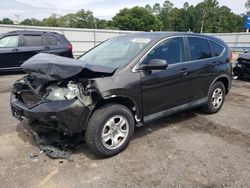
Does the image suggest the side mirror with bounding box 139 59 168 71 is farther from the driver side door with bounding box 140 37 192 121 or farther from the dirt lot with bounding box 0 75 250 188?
the dirt lot with bounding box 0 75 250 188

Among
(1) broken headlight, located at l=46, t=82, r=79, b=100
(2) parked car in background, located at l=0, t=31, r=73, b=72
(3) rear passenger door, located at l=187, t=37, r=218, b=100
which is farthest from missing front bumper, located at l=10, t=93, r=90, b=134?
(2) parked car in background, located at l=0, t=31, r=73, b=72

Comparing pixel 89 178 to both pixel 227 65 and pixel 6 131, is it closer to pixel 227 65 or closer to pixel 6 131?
pixel 6 131

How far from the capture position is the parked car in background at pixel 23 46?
30.1 ft

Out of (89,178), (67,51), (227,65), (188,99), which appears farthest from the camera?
(67,51)

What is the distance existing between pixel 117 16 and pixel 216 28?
3438 centimetres

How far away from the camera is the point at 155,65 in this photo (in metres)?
3.74

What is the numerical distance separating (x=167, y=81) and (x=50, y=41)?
714 centimetres

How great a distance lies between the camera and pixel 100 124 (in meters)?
3.37

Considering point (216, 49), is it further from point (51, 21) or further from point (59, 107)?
point (51, 21)

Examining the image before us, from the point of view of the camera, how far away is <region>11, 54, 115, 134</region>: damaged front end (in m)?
3.21

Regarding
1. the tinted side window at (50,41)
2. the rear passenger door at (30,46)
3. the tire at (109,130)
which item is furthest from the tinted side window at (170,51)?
the tinted side window at (50,41)

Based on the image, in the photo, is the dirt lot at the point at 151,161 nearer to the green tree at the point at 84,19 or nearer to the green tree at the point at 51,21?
the green tree at the point at 84,19

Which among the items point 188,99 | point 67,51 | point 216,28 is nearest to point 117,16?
point 216,28

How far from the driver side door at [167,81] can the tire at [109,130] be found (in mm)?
432
